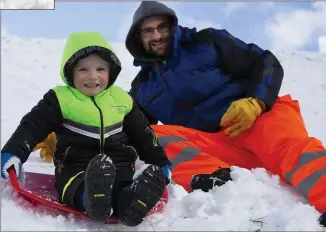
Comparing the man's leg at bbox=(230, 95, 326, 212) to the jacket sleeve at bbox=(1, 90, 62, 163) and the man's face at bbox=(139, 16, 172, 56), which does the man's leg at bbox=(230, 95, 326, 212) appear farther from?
the jacket sleeve at bbox=(1, 90, 62, 163)

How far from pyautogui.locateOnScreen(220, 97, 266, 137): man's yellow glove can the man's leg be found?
0.05 metres

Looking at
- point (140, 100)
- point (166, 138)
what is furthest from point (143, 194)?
point (140, 100)

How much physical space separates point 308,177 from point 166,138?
0.83m

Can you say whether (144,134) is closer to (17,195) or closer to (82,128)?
(82,128)

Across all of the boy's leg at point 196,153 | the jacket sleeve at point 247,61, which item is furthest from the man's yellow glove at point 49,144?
the jacket sleeve at point 247,61

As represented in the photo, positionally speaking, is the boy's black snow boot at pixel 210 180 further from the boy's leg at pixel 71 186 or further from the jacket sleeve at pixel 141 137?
the boy's leg at pixel 71 186

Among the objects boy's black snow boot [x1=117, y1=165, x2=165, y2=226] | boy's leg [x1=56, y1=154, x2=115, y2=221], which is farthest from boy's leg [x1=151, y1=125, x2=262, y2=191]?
boy's leg [x1=56, y1=154, x2=115, y2=221]

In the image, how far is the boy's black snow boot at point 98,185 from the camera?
5.25 ft

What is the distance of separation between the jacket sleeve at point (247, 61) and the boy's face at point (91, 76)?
100cm

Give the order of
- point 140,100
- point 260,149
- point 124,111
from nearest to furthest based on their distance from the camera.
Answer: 1. point 124,111
2. point 260,149
3. point 140,100

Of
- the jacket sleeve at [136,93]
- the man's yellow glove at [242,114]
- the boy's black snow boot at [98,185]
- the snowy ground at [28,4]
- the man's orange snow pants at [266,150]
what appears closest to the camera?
the boy's black snow boot at [98,185]

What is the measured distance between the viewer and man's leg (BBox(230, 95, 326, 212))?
209 cm

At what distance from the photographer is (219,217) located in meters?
1.70

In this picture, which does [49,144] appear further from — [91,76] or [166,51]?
[166,51]
